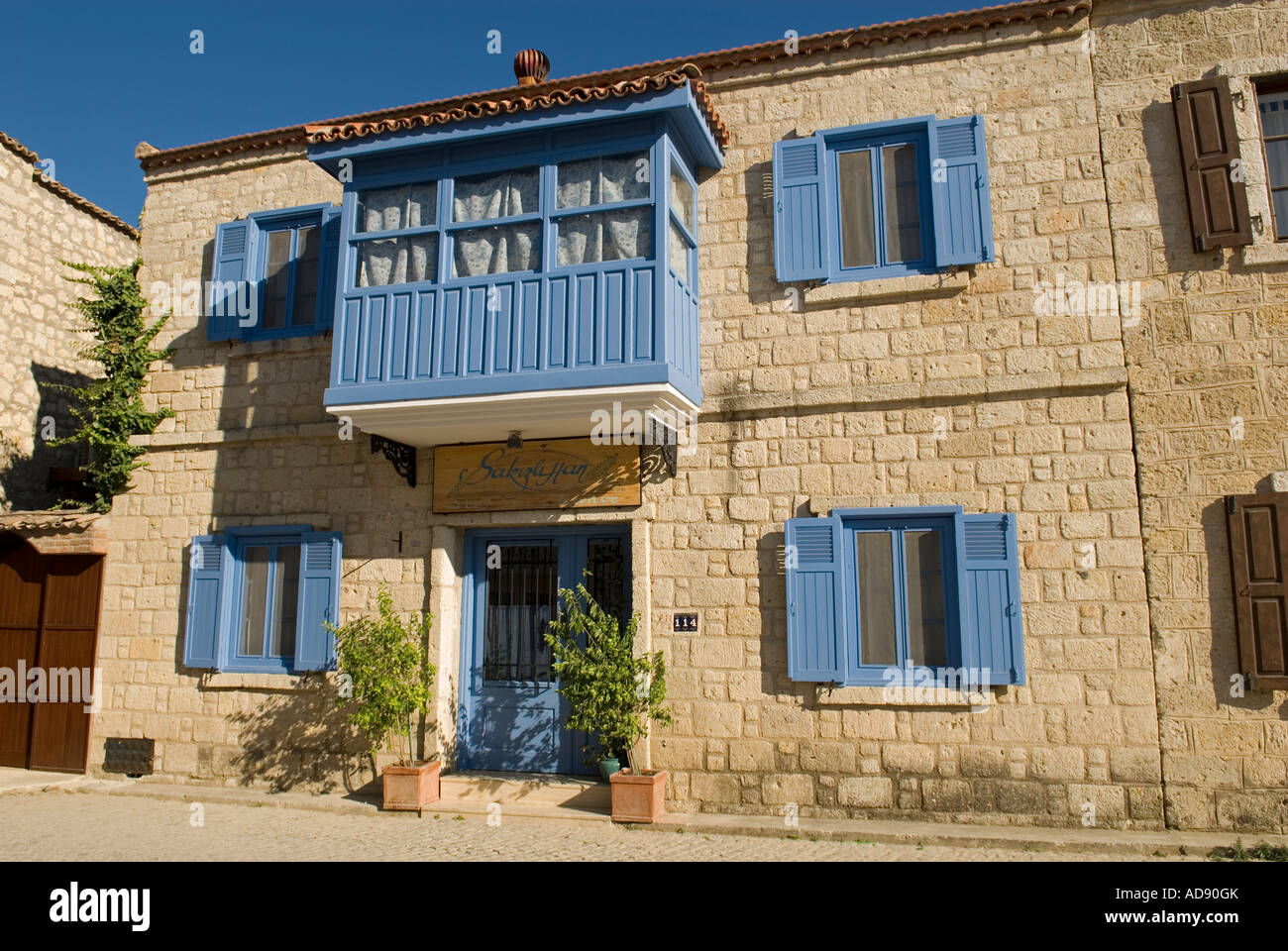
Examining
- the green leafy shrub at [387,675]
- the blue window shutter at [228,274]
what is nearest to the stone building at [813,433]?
the green leafy shrub at [387,675]

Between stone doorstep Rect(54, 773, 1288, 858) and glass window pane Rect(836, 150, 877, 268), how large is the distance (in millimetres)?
4586

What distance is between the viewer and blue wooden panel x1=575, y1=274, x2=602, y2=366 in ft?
24.0

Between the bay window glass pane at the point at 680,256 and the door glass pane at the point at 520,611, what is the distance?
274 centimetres

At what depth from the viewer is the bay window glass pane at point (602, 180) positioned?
756 centimetres

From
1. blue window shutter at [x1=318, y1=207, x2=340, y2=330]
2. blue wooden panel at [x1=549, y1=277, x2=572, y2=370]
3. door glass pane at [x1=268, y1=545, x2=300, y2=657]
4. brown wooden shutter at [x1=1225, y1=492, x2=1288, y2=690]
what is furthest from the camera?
blue window shutter at [x1=318, y1=207, x2=340, y2=330]

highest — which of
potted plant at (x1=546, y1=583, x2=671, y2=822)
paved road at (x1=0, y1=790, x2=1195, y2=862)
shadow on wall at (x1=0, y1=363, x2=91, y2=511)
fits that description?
shadow on wall at (x1=0, y1=363, x2=91, y2=511)

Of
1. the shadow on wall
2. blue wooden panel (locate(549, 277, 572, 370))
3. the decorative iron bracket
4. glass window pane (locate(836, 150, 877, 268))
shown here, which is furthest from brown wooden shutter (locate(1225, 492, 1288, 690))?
the shadow on wall

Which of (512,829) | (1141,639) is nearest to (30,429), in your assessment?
(512,829)

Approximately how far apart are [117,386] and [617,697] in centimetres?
624

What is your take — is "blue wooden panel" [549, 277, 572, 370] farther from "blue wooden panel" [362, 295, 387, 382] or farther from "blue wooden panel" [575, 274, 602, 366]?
"blue wooden panel" [362, 295, 387, 382]

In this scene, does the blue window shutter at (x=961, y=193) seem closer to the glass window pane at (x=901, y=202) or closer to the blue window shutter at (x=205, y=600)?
the glass window pane at (x=901, y=202)

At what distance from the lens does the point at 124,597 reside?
30.5ft

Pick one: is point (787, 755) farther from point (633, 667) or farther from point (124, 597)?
point (124, 597)

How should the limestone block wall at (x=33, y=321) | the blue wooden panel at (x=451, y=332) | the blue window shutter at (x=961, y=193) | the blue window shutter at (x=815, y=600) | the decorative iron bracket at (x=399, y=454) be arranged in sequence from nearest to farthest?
the blue window shutter at (x=815, y=600), the blue window shutter at (x=961, y=193), the blue wooden panel at (x=451, y=332), the decorative iron bracket at (x=399, y=454), the limestone block wall at (x=33, y=321)
